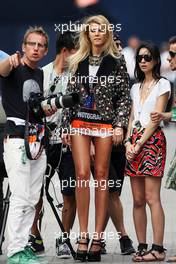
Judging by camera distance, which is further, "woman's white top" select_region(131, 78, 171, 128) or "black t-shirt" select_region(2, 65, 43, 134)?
"woman's white top" select_region(131, 78, 171, 128)

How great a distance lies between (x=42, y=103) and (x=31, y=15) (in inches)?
560

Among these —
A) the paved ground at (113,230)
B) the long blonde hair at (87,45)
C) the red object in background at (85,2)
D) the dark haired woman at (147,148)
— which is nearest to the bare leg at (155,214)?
the dark haired woman at (147,148)

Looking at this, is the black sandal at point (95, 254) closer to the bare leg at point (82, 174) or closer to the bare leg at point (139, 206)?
the bare leg at point (82, 174)

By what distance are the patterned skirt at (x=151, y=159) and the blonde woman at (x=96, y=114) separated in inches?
8.4

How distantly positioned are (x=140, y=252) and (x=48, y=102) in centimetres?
140

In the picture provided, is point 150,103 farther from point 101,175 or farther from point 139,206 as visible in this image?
point 139,206

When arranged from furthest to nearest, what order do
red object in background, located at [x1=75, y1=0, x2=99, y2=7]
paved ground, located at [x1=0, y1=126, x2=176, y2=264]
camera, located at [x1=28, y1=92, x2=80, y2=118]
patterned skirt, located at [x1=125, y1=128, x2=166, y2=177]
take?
1. red object in background, located at [x1=75, y1=0, x2=99, y2=7]
2. paved ground, located at [x1=0, y1=126, x2=176, y2=264]
3. patterned skirt, located at [x1=125, y1=128, x2=166, y2=177]
4. camera, located at [x1=28, y1=92, x2=80, y2=118]

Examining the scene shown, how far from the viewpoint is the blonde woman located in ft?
24.2

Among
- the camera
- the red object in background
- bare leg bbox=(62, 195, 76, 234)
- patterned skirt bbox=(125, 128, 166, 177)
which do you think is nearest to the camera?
the camera

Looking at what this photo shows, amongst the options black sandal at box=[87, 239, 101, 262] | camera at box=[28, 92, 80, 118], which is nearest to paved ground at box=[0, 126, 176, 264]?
black sandal at box=[87, 239, 101, 262]

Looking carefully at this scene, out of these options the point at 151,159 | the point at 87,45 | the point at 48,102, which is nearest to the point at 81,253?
the point at 151,159

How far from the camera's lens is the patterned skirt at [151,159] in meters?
7.33

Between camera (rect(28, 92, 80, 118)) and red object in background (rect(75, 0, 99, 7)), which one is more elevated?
red object in background (rect(75, 0, 99, 7))

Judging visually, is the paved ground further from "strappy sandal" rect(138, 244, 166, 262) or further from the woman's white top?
the woman's white top
